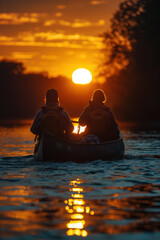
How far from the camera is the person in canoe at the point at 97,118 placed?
14.1 meters

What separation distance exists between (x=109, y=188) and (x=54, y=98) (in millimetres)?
5202

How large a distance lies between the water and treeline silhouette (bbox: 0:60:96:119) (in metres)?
88.5

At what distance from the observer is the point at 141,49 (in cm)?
4788

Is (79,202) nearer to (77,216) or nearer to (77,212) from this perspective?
(77,212)

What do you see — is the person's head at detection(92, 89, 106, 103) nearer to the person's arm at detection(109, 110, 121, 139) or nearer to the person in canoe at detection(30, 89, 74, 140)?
the person's arm at detection(109, 110, 121, 139)

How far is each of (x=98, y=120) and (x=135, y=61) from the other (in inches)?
1371

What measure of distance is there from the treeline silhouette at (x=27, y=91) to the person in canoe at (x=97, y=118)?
8456 centimetres

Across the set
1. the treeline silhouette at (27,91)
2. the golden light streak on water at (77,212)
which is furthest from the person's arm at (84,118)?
the treeline silhouette at (27,91)

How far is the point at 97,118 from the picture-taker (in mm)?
14242

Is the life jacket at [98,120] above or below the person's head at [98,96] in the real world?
below

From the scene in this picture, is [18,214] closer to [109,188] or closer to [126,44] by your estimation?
[109,188]

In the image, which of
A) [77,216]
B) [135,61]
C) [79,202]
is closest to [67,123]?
[79,202]

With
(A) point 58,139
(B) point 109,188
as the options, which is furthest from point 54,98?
(B) point 109,188

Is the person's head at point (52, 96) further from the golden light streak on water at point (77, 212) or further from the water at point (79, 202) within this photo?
the golden light streak on water at point (77, 212)
